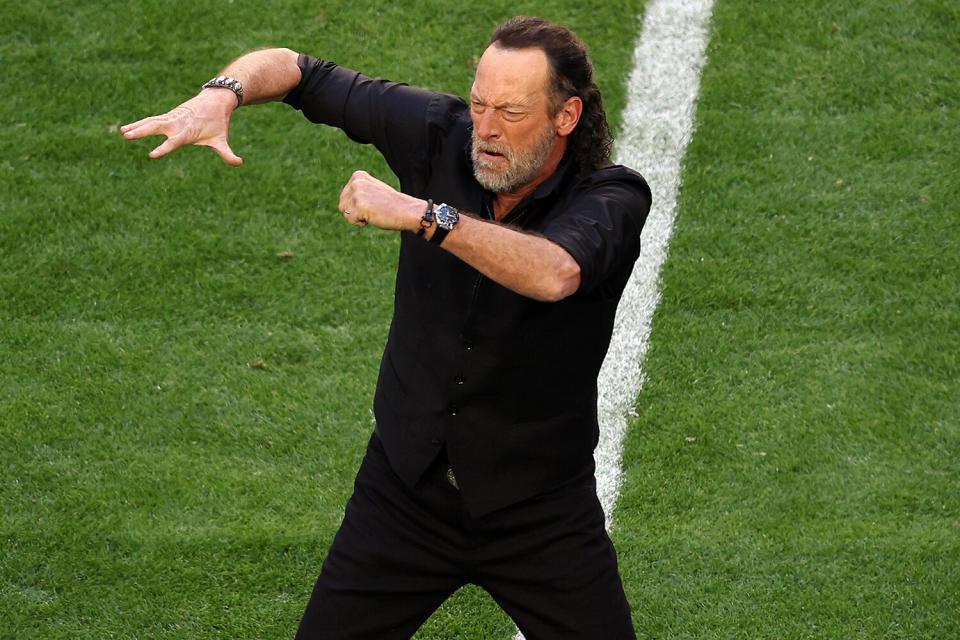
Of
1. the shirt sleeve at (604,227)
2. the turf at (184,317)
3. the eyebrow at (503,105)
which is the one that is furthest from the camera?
the turf at (184,317)

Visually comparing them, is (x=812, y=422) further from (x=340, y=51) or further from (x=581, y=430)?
(x=340, y=51)

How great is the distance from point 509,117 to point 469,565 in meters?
1.35

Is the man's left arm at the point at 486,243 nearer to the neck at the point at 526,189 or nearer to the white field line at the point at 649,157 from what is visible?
the neck at the point at 526,189

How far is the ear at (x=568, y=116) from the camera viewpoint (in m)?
4.42

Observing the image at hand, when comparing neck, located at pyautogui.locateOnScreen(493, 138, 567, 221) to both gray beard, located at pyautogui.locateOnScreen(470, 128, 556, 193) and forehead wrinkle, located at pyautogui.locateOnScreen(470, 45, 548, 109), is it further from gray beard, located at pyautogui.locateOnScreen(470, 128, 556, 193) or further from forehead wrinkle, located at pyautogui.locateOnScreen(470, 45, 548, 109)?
forehead wrinkle, located at pyautogui.locateOnScreen(470, 45, 548, 109)

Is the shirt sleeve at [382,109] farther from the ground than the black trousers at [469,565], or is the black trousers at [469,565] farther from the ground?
the shirt sleeve at [382,109]

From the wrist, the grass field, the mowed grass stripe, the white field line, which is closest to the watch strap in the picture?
the wrist

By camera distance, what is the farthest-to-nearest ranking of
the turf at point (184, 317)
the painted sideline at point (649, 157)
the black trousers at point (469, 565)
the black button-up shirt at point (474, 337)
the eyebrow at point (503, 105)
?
the painted sideline at point (649, 157) < the turf at point (184, 317) < the black trousers at point (469, 565) < the black button-up shirt at point (474, 337) < the eyebrow at point (503, 105)

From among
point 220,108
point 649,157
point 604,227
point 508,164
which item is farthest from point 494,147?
point 649,157

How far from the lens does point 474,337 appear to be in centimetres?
441

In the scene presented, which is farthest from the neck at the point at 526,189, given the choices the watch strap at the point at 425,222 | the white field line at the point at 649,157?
the white field line at the point at 649,157

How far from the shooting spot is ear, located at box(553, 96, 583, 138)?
4418mm

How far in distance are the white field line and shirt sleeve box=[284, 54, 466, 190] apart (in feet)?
7.12

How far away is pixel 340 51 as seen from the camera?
8.07 meters
